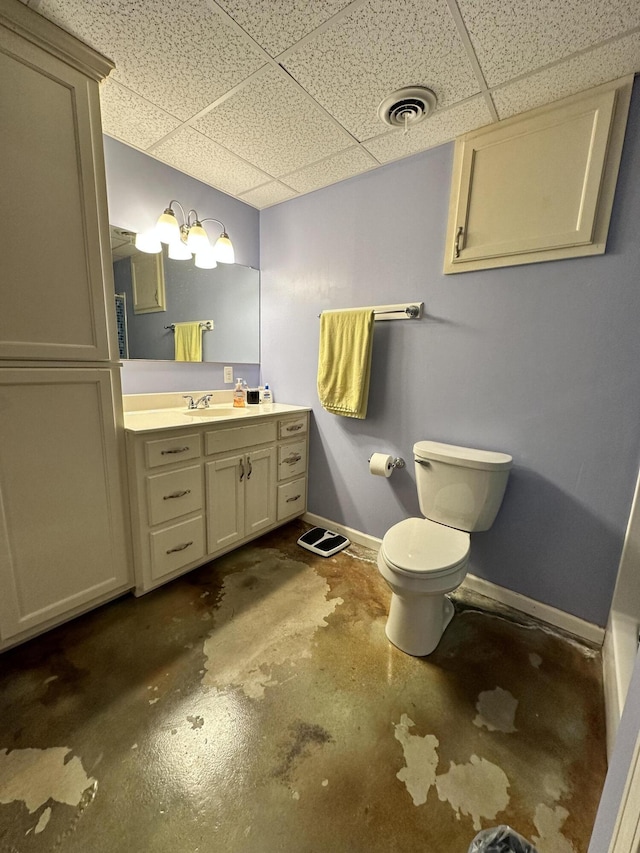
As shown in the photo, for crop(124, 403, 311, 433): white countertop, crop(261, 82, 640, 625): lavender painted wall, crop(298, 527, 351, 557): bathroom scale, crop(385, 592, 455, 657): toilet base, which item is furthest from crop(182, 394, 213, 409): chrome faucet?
crop(385, 592, 455, 657): toilet base

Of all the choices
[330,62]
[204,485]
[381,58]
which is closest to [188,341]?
[204,485]

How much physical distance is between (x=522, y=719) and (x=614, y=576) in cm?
71

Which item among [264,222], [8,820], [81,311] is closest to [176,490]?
[81,311]

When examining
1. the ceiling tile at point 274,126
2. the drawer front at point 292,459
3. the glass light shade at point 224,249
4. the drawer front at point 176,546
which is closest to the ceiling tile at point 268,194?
the ceiling tile at point 274,126

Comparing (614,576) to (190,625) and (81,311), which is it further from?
(81,311)

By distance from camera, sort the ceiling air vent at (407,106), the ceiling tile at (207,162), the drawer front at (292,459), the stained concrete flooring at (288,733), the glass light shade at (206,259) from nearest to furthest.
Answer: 1. the stained concrete flooring at (288,733)
2. the ceiling air vent at (407,106)
3. the ceiling tile at (207,162)
4. the glass light shade at (206,259)
5. the drawer front at (292,459)

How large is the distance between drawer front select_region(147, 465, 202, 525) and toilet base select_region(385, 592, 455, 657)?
1.09 meters

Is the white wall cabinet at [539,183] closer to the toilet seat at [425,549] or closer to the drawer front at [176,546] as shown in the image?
the toilet seat at [425,549]

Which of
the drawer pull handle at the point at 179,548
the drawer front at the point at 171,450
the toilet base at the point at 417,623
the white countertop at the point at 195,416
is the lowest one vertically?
the toilet base at the point at 417,623

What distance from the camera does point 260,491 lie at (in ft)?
6.94

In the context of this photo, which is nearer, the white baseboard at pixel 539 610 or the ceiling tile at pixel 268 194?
the white baseboard at pixel 539 610

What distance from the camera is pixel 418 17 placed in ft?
3.48

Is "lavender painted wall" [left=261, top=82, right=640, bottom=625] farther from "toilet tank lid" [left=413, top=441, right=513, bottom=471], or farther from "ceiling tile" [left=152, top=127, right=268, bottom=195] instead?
"ceiling tile" [left=152, top=127, right=268, bottom=195]

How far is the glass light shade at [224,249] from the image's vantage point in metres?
2.15
